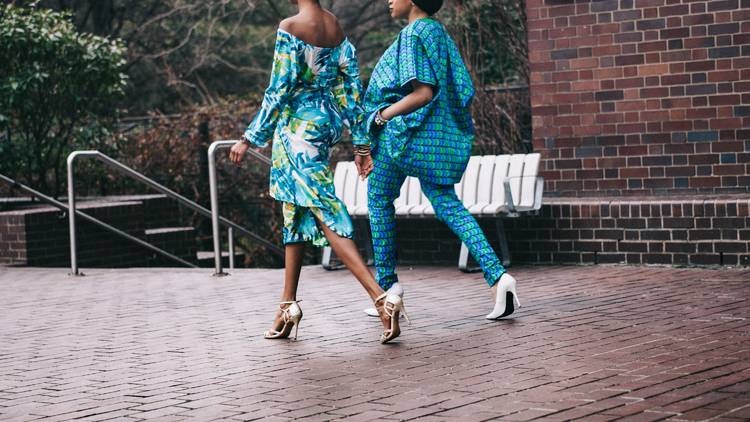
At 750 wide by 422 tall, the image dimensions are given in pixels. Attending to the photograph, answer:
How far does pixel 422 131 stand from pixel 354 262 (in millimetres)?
1017

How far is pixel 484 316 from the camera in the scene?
6977mm

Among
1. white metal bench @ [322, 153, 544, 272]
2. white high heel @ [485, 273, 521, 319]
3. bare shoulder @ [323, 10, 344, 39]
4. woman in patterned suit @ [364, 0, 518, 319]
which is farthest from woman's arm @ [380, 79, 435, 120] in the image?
white metal bench @ [322, 153, 544, 272]

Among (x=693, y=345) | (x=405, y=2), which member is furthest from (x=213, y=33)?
(x=693, y=345)

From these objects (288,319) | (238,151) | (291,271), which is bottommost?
(288,319)

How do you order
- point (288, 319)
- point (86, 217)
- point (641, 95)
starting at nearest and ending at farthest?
point (288, 319) → point (641, 95) → point (86, 217)

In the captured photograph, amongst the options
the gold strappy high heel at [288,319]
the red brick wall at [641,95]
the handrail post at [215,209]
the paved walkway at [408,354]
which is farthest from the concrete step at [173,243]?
the gold strappy high heel at [288,319]

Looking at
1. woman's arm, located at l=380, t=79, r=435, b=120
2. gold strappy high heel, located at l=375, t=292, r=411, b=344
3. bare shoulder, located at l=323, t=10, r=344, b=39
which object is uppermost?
bare shoulder, located at l=323, t=10, r=344, b=39

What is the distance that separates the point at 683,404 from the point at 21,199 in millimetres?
9758

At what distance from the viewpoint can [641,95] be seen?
9906mm

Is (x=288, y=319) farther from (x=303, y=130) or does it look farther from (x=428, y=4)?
(x=428, y=4)

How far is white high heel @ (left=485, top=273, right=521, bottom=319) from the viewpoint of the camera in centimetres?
669

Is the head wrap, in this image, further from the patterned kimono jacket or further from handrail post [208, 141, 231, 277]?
handrail post [208, 141, 231, 277]

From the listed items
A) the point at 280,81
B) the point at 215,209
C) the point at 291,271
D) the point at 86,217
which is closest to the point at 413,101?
the point at 280,81

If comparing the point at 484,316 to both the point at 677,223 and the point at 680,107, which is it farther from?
the point at 680,107
